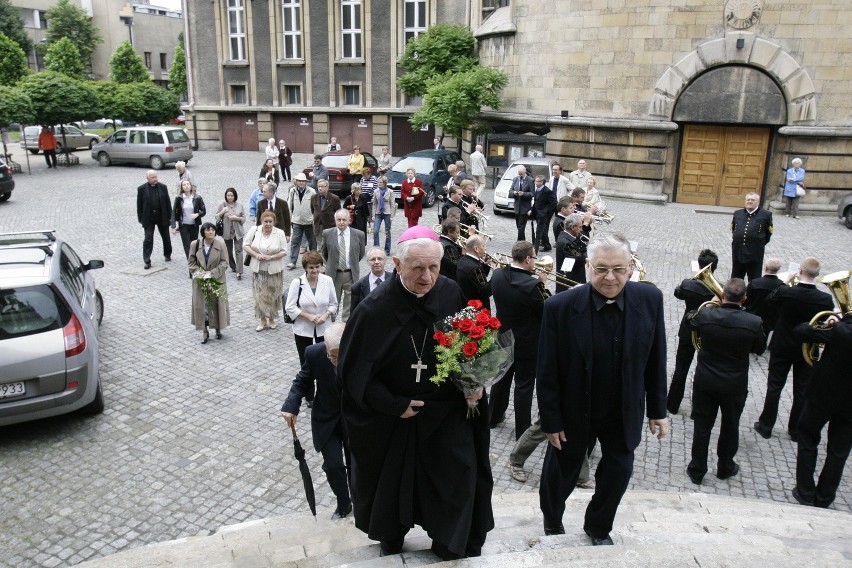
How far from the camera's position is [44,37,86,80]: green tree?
5102 cm

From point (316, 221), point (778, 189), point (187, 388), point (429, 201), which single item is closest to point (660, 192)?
point (778, 189)

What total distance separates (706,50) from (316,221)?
46.2ft

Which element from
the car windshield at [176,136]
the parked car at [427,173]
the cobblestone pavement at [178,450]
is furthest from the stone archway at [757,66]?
the car windshield at [176,136]

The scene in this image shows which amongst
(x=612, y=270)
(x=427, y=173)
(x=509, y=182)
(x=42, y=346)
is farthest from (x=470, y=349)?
(x=427, y=173)

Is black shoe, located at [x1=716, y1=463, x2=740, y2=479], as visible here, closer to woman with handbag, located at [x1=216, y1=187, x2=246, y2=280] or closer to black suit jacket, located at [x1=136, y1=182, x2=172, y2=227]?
woman with handbag, located at [x1=216, y1=187, x2=246, y2=280]

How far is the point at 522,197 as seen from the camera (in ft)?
48.2

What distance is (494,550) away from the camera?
404cm

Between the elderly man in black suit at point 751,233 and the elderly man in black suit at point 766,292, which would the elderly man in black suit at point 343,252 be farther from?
the elderly man in black suit at point 751,233

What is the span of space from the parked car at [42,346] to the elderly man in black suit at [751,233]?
30.3 feet

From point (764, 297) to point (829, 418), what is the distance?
2.65 metres

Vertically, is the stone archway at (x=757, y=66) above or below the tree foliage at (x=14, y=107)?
above

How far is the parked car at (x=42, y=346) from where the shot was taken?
6.73 meters

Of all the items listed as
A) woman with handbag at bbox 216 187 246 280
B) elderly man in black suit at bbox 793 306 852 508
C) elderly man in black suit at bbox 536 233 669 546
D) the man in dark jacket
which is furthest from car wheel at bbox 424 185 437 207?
elderly man in black suit at bbox 536 233 669 546

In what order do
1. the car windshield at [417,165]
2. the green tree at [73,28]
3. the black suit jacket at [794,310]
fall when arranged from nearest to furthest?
the black suit jacket at [794,310] → the car windshield at [417,165] → the green tree at [73,28]
